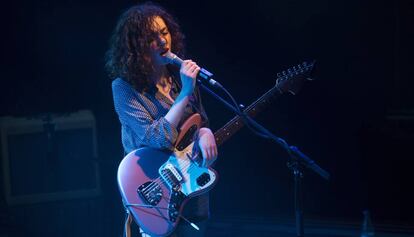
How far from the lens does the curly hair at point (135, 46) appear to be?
2.60 meters

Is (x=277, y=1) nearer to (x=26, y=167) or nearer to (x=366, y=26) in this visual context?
(x=366, y=26)

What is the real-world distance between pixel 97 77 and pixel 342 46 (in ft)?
5.93

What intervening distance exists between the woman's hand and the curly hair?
0.32m

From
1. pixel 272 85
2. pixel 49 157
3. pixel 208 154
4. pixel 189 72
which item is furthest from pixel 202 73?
pixel 49 157

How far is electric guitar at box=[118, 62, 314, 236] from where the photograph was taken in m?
2.58

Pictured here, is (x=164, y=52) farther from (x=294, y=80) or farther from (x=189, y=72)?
(x=294, y=80)

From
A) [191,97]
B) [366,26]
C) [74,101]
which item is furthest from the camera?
[74,101]

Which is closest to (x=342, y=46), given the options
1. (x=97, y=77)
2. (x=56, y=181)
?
(x=97, y=77)

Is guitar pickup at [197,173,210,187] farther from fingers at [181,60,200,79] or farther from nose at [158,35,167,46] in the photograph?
nose at [158,35,167,46]

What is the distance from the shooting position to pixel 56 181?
429 cm

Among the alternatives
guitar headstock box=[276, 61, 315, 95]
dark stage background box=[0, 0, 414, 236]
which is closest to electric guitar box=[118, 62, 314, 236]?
guitar headstock box=[276, 61, 315, 95]

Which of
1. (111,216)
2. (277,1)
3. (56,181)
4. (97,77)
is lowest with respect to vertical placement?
(111,216)

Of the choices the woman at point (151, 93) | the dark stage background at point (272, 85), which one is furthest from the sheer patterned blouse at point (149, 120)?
the dark stage background at point (272, 85)

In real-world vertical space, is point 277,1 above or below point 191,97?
above
